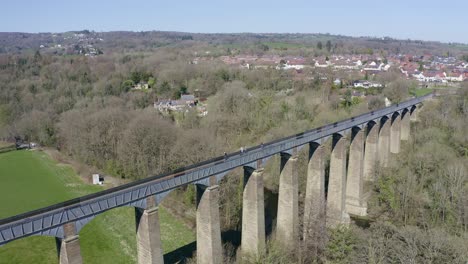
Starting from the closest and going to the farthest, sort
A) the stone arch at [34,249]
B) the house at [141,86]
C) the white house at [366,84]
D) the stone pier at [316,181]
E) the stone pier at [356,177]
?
1. the stone arch at [34,249]
2. the stone pier at [316,181]
3. the stone pier at [356,177]
4. the white house at [366,84]
5. the house at [141,86]

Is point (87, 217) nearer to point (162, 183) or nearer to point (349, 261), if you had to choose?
point (162, 183)

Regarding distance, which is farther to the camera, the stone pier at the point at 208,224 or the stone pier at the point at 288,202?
the stone pier at the point at 288,202

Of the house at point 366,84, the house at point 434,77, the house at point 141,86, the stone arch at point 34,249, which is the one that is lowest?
the stone arch at point 34,249

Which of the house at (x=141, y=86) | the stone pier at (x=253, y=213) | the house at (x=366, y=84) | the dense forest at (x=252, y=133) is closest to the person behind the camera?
the stone pier at (x=253, y=213)

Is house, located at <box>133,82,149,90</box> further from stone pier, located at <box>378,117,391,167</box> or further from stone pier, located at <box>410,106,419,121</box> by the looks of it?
stone pier, located at <box>378,117,391,167</box>

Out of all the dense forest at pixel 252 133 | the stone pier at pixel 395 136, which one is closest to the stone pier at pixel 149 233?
the dense forest at pixel 252 133

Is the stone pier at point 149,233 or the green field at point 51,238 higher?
the stone pier at point 149,233

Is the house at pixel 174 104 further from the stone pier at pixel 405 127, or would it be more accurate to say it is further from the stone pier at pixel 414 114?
the stone pier at pixel 414 114

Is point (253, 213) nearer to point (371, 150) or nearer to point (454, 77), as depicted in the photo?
point (371, 150)

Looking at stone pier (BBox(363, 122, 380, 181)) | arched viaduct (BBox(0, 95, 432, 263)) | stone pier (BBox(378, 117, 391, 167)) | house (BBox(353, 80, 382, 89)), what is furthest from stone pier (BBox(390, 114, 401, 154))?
house (BBox(353, 80, 382, 89))
